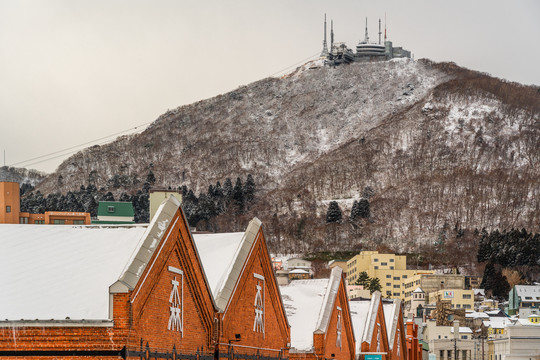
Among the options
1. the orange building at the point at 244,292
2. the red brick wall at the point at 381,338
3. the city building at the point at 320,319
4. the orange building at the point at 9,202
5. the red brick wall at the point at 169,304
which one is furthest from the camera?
the red brick wall at the point at 381,338

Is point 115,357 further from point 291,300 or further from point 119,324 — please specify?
point 291,300

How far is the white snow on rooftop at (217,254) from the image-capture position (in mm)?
36312

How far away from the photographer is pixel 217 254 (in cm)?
3809

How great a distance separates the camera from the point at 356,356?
5581 centimetres

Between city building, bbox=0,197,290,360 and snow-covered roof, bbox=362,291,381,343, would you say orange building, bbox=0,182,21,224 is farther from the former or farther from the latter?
snow-covered roof, bbox=362,291,381,343

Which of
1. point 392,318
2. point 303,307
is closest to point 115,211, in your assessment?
point 392,318

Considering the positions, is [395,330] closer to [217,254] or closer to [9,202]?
[9,202]

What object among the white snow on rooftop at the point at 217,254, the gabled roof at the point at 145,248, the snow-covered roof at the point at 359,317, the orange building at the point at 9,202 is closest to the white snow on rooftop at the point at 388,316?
the snow-covered roof at the point at 359,317

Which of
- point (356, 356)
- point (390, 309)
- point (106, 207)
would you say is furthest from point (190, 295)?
point (106, 207)

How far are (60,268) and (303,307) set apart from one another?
21997 millimetres

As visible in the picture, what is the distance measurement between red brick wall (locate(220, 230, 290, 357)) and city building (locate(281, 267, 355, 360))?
3279 mm

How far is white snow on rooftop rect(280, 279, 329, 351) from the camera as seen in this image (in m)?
47.5

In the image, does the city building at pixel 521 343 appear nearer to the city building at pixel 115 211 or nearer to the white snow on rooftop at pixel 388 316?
the city building at pixel 115 211

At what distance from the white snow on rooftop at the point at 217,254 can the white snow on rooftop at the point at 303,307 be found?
9.44 metres
